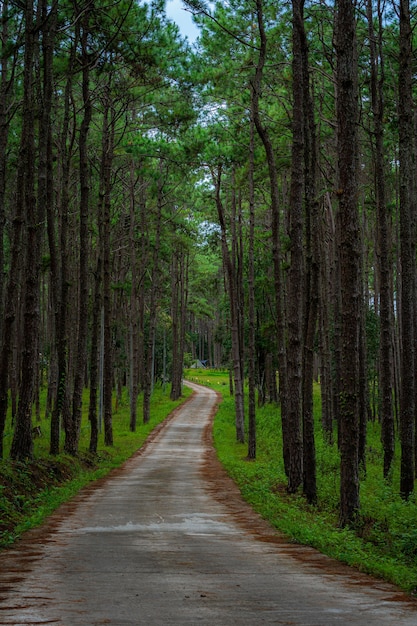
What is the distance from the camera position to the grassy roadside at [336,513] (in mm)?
8336

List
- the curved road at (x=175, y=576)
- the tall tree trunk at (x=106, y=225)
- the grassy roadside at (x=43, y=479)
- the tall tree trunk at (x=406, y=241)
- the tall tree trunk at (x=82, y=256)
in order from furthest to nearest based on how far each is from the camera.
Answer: the tall tree trunk at (x=106, y=225) < the tall tree trunk at (x=82, y=256) < the tall tree trunk at (x=406, y=241) < the grassy roadside at (x=43, y=479) < the curved road at (x=175, y=576)

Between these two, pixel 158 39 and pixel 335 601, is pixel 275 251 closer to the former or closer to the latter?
pixel 158 39

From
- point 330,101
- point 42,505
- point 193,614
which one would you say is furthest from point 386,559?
point 330,101

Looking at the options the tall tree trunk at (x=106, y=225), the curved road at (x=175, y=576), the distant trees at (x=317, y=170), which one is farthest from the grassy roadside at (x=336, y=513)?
the tall tree trunk at (x=106, y=225)

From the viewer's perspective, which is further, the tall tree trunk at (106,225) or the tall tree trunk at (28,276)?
the tall tree trunk at (106,225)

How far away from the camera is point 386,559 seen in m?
8.59

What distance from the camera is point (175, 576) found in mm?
6633

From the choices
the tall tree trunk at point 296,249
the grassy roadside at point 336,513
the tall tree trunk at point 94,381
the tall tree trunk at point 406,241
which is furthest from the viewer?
the tall tree trunk at point 94,381

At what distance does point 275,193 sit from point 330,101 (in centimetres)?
660

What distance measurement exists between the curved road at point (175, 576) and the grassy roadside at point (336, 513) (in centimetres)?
39

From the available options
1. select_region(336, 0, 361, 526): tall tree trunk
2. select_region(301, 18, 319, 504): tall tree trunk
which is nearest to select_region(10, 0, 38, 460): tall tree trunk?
select_region(301, 18, 319, 504): tall tree trunk

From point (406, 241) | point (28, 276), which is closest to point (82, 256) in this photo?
point (28, 276)

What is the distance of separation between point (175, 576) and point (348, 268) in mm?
5897

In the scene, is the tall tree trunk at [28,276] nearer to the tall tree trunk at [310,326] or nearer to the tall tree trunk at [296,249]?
the tall tree trunk at [296,249]
